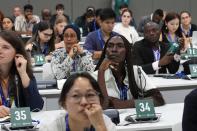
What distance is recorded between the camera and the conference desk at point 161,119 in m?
2.88

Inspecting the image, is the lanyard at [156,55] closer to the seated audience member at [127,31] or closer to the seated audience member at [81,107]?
the seated audience member at [127,31]

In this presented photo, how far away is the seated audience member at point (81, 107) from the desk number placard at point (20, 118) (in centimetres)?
73

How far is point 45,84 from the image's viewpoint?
434 cm

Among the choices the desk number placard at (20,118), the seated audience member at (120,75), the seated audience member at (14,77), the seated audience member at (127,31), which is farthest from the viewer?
the seated audience member at (127,31)

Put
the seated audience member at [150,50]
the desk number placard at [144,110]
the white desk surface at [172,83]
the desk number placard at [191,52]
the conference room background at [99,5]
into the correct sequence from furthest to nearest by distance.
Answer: the conference room background at [99,5]
the desk number placard at [191,52]
the seated audience member at [150,50]
the white desk surface at [172,83]
the desk number placard at [144,110]

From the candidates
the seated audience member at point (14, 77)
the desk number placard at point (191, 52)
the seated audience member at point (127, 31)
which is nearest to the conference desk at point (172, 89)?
the seated audience member at point (14, 77)

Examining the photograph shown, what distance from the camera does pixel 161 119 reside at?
305 cm

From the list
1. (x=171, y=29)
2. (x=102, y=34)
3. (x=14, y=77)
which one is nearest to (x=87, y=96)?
(x=14, y=77)

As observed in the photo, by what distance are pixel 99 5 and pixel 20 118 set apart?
12.0m

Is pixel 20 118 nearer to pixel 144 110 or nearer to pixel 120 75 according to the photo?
pixel 144 110

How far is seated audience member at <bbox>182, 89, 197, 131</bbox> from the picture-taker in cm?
206

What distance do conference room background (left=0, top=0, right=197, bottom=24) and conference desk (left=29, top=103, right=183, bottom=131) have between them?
37.0ft

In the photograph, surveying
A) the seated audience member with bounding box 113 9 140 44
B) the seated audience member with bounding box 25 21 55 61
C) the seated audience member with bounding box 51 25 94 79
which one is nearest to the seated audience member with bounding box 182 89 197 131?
the seated audience member with bounding box 51 25 94 79

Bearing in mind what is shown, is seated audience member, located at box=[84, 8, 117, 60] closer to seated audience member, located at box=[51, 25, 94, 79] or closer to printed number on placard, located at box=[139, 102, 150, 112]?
seated audience member, located at box=[51, 25, 94, 79]
